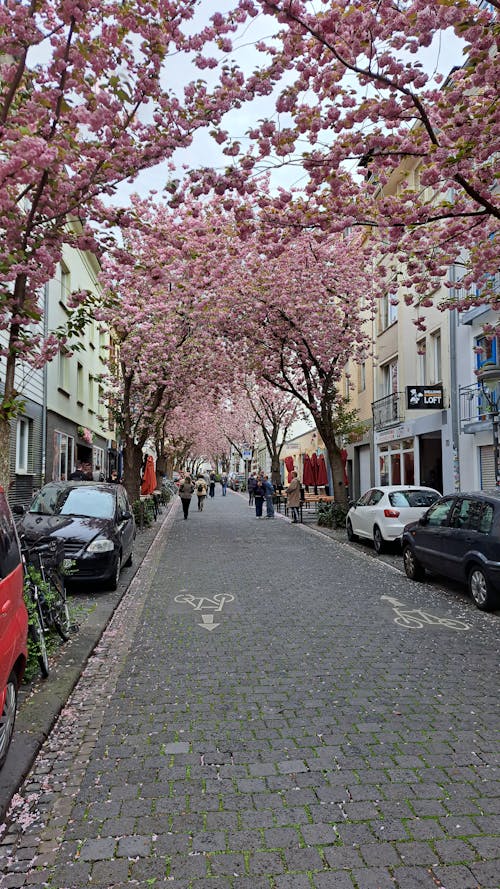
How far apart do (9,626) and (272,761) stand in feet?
5.84

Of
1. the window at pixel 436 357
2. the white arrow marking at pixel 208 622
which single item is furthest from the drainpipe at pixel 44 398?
the window at pixel 436 357

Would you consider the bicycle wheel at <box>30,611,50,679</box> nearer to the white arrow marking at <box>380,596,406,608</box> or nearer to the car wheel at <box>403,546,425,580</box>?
the white arrow marking at <box>380,596,406,608</box>

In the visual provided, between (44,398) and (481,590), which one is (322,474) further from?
(481,590)

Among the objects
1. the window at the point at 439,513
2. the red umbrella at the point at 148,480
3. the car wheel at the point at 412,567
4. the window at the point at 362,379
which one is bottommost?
the car wheel at the point at 412,567

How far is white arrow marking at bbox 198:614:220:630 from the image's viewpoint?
7.37 m

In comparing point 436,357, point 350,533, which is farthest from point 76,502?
point 436,357

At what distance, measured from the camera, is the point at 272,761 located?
3.89 metres

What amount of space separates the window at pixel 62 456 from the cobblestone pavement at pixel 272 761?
42.1 feet

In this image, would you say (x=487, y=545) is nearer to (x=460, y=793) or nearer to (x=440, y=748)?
(x=440, y=748)

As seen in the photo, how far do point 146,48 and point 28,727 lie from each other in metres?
6.00

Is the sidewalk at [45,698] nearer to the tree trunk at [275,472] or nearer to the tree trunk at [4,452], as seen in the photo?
the tree trunk at [4,452]

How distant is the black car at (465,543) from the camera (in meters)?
8.16

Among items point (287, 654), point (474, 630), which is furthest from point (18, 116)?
point (474, 630)

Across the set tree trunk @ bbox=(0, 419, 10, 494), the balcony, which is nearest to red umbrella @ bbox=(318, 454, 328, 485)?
the balcony
